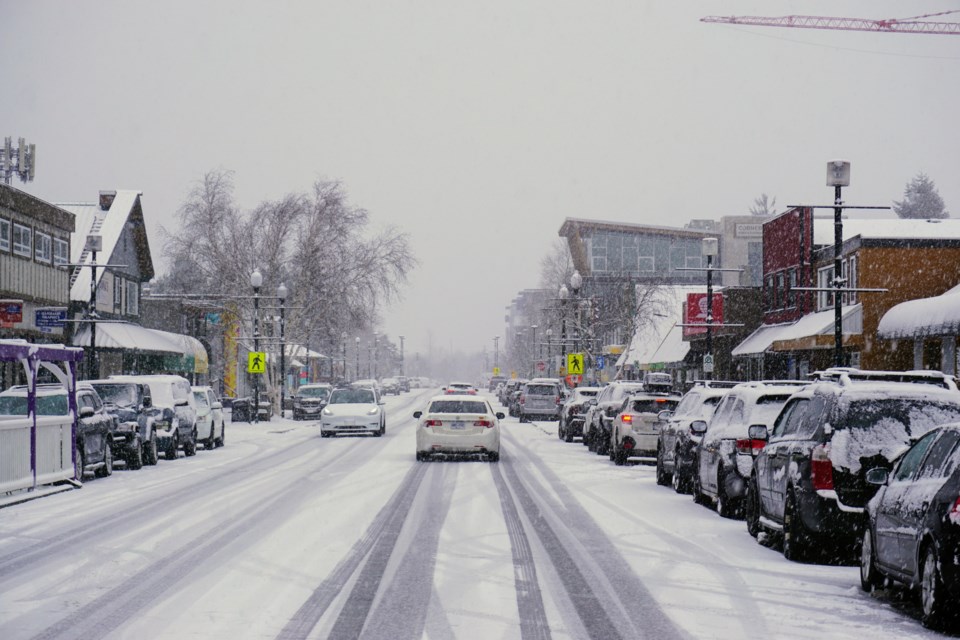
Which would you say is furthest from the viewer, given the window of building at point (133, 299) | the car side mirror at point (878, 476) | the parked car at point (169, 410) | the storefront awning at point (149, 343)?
the window of building at point (133, 299)

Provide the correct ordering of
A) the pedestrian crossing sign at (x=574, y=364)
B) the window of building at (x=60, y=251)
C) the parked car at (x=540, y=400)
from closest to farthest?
1. the window of building at (x=60, y=251)
2. the pedestrian crossing sign at (x=574, y=364)
3. the parked car at (x=540, y=400)

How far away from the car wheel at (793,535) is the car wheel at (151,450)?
690 inches

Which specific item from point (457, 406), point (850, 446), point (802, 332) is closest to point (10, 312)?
point (457, 406)

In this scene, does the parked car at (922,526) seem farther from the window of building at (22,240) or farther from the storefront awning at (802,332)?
the window of building at (22,240)

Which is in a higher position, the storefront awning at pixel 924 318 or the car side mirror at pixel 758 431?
the storefront awning at pixel 924 318

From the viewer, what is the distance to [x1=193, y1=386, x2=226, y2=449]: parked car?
33.0 meters

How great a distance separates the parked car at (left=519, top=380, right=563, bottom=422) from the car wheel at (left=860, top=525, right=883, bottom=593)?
45482 millimetres

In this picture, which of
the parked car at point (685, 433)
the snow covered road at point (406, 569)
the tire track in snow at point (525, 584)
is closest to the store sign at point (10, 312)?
the snow covered road at point (406, 569)

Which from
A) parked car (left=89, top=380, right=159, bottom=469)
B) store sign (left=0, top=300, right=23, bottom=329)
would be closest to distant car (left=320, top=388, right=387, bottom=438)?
store sign (left=0, top=300, right=23, bottom=329)

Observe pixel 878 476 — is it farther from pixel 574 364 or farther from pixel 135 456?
pixel 574 364

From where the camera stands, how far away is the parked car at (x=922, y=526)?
8383 millimetres

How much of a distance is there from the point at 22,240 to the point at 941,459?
33.8m

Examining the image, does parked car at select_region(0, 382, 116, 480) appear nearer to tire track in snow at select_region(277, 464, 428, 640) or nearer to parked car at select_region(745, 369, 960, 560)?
tire track in snow at select_region(277, 464, 428, 640)

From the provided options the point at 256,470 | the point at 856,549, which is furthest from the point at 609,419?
the point at 856,549
